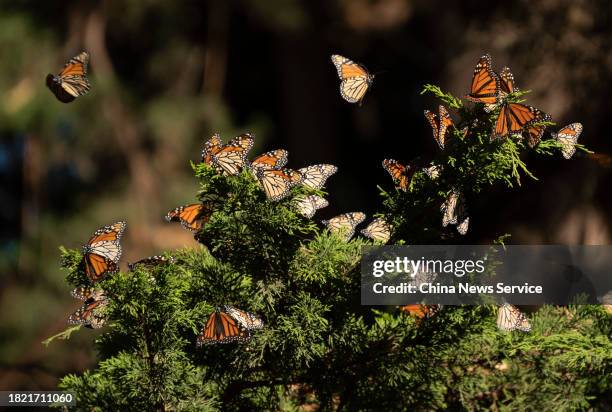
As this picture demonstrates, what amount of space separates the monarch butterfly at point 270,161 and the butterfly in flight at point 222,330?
0.68 ft

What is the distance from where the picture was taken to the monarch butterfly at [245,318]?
3.87 feet

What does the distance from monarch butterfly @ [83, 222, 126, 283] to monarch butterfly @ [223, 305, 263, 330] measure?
0.53 feet

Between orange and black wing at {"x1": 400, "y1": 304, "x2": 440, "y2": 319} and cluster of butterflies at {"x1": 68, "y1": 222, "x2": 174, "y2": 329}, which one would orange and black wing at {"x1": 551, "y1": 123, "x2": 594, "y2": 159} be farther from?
cluster of butterflies at {"x1": 68, "y1": 222, "x2": 174, "y2": 329}

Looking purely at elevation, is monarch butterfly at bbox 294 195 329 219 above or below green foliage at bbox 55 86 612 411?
above

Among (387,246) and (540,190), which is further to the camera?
(540,190)

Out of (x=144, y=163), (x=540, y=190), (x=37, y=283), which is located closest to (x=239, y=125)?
(x=144, y=163)

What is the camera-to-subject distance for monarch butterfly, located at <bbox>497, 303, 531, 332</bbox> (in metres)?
1.28

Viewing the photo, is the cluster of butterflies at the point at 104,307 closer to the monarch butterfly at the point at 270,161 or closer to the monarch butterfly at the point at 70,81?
the monarch butterfly at the point at 270,161

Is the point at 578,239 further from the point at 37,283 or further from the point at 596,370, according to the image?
the point at 37,283

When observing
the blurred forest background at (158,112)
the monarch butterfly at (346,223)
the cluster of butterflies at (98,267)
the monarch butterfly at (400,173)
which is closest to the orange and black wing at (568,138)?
the monarch butterfly at (400,173)

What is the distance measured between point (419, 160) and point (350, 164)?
4307 mm

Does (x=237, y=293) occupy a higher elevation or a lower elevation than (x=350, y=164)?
lower

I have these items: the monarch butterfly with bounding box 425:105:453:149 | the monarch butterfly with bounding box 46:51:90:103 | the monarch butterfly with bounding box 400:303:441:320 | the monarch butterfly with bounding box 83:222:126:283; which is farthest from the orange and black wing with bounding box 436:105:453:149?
the monarch butterfly with bounding box 46:51:90:103

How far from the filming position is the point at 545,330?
4.63 feet
